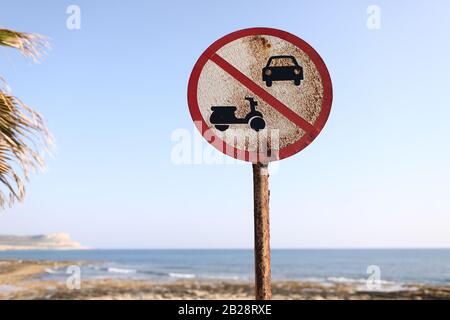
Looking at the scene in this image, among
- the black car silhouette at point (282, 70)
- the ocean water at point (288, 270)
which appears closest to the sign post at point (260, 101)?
the black car silhouette at point (282, 70)

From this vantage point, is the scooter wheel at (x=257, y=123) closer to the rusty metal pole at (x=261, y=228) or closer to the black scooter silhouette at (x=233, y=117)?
the black scooter silhouette at (x=233, y=117)

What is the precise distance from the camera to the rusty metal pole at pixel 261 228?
2.40 meters

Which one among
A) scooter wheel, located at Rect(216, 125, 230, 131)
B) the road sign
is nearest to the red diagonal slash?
the road sign

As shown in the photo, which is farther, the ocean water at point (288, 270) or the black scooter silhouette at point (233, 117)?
the ocean water at point (288, 270)

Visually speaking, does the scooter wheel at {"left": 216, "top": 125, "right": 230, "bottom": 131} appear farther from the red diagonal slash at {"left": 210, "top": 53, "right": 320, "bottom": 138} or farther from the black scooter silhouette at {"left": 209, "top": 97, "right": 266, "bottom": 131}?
the red diagonal slash at {"left": 210, "top": 53, "right": 320, "bottom": 138}

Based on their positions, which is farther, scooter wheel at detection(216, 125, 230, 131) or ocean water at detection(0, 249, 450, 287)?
ocean water at detection(0, 249, 450, 287)

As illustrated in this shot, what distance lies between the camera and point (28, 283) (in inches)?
1337

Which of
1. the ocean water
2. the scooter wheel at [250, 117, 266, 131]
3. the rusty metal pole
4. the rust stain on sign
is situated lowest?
the ocean water

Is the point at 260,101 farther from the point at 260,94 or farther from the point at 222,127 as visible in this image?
the point at 222,127

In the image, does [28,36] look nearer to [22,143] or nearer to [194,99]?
[22,143]

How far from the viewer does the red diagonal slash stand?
2.44 metres

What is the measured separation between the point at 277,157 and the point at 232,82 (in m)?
0.46

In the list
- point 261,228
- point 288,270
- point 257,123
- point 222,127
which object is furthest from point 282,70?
point 288,270
